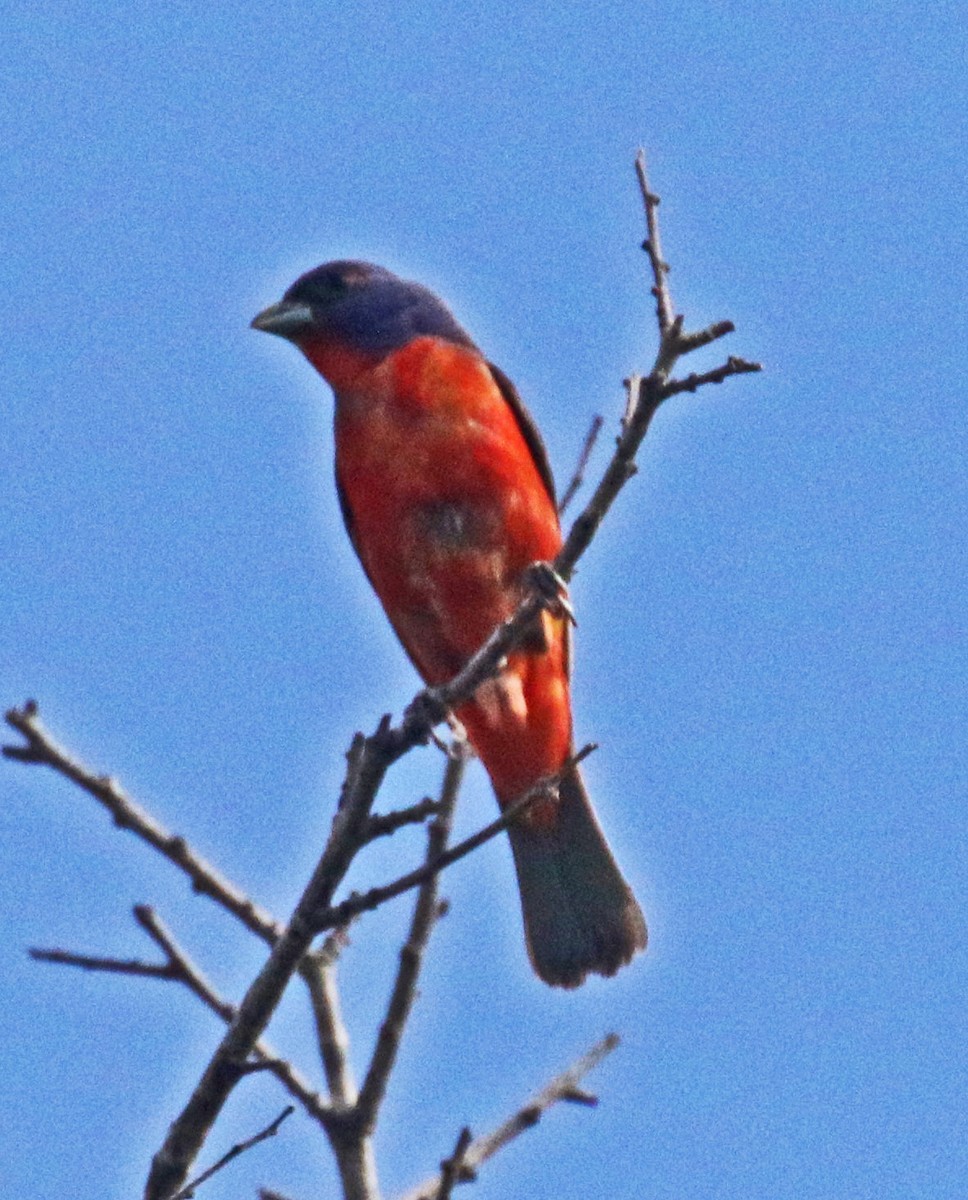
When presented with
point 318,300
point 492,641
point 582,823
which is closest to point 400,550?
point 582,823

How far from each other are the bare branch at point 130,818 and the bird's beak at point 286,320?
3990mm

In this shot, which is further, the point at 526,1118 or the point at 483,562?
A: the point at 483,562

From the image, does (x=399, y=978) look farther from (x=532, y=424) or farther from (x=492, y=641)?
(x=532, y=424)

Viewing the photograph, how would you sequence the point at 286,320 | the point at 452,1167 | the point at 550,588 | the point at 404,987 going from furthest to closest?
the point at 286,320
the point at 550,588
the point at 404,987
the point at 452,1167

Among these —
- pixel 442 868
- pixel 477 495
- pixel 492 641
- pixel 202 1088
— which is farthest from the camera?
pixel 477 495

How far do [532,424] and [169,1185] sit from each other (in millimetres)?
3663

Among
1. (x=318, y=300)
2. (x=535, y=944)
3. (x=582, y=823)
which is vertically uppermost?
(x=318, y=300)

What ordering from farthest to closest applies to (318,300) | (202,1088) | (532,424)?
(318,300)
(532,424)
(202,1088)

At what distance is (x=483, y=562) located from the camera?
6.02m

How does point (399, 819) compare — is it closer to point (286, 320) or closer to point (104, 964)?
point (104, 964)

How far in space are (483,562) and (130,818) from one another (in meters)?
2.83

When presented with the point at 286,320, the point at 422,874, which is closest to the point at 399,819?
the point at 422,874

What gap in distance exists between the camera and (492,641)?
3826 mm

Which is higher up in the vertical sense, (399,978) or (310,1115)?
(399,978)
